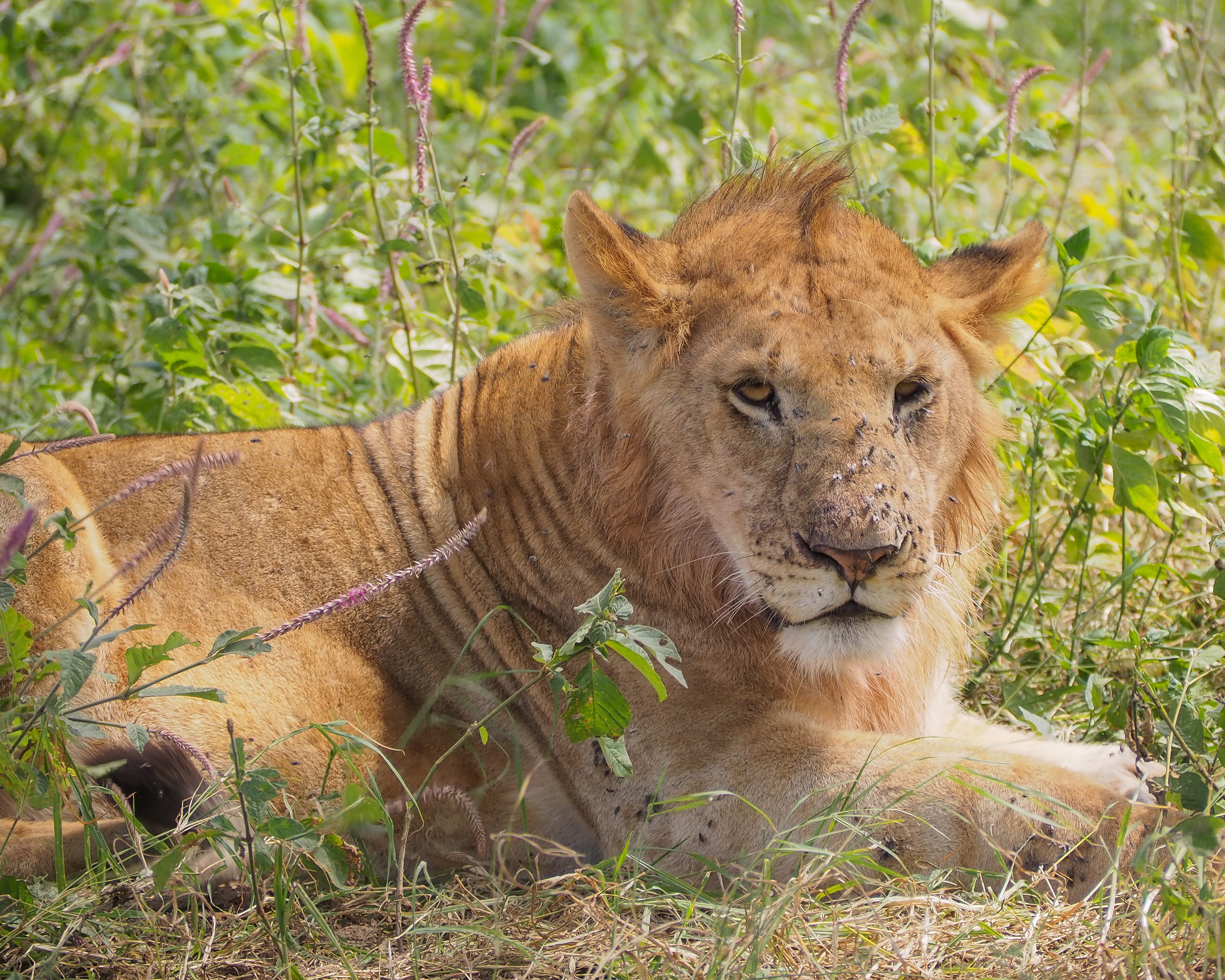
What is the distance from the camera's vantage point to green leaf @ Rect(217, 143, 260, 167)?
18.2 feet

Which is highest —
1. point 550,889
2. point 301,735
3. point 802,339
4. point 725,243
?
point 725,243

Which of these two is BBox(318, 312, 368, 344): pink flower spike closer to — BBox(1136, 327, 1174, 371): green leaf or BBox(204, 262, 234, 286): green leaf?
BBox(204, 262, 234, 286): green leaf

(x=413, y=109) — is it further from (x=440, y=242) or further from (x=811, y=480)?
(x=811, y=480)

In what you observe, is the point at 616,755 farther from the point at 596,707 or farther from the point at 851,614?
the point at 851,614

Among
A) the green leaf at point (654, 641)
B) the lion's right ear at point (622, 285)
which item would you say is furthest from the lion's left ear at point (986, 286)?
the green leaf at point (654, 641)

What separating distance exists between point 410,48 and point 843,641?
2161 mm

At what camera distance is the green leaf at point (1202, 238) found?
15.4ft

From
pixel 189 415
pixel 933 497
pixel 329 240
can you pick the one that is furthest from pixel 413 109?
pixel 933 497

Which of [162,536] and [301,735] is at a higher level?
[162,536]

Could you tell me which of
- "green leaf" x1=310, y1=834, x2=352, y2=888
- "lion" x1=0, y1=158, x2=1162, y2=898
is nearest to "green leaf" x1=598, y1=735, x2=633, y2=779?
"lion" x1=0, y1=158, x2=1162, y2=898

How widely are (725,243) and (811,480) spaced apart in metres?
0.73

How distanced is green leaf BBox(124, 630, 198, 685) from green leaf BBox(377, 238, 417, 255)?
6.55ft

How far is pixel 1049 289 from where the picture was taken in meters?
3.73

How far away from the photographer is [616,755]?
278 centimetres
